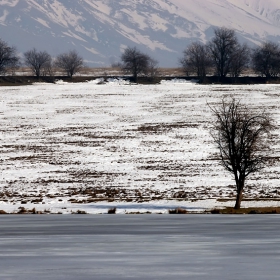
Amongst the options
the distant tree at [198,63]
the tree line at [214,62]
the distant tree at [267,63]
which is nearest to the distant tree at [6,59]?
the tree line at [214,62]

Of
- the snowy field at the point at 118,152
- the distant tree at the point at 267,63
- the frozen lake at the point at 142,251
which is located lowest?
the snowy field at the point at 118,152

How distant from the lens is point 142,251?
7012 mm

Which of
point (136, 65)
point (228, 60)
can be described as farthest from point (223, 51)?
point (136, 65)

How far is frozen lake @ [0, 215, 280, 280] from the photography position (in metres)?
5.61

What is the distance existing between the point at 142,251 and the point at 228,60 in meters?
123

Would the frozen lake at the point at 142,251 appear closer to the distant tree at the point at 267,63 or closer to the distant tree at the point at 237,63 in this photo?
the distant tree at the point at 237,63

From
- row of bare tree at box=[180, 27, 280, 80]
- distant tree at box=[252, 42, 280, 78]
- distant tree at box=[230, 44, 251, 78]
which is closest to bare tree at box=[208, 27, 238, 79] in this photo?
row of bare tree at box=[180, 27, 280, 80]

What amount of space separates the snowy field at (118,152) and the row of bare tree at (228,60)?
26434 millimetres

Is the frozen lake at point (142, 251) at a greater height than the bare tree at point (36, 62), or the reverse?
the bare tree at point (36, 62)

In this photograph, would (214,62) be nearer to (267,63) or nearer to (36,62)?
(267,63)

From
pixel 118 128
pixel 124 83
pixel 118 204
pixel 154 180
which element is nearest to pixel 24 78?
pixel 124 83

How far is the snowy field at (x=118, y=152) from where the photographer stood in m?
30.2

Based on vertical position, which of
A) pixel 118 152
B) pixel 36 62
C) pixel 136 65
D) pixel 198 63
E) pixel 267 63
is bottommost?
pixel 118 152

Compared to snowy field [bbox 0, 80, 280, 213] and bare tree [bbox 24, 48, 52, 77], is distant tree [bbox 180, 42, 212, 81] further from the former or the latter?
bare tree [bbox 24, 48, 52, 77]
